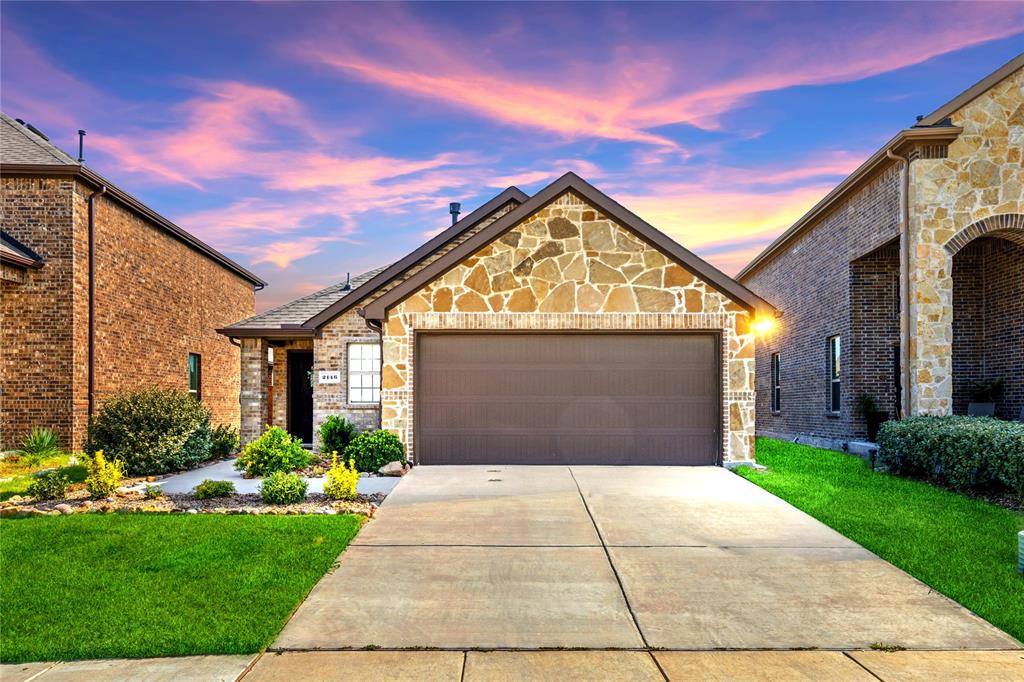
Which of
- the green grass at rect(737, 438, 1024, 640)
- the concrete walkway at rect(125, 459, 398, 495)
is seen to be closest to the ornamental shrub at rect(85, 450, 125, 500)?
the concrete walkway at rect(125, 459, 398, 495)

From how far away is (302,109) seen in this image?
50.7 feet

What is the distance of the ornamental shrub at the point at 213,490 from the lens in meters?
10.6

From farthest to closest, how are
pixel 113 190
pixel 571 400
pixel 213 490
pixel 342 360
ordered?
pixel 113 190
pixel 342 360
pixel 571 400
pixel 213 490

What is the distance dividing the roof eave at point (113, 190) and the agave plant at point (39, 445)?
219 inches

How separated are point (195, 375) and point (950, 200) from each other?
70.8ft

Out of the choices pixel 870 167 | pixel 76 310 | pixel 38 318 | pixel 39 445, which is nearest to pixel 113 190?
pixel 76 310

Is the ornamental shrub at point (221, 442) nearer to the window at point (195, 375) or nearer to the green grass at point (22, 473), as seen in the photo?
the green grass at point (22, 473)

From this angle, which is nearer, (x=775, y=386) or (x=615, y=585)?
(x=615, y=585)

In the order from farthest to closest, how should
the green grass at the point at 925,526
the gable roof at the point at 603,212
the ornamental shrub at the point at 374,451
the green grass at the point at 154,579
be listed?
the gable roof at the point at 603,212 < the ornamental shrub at the point at 374,451 < the green grass at the point at 925,526 < the green grass at the point at 154,579

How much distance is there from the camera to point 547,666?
15.4ft

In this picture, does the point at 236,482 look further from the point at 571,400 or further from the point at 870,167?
the point at 870,167

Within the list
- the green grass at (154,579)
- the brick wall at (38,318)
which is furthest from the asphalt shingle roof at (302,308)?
the green grass at (154,579)

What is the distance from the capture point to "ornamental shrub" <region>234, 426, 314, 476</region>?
1275 cm

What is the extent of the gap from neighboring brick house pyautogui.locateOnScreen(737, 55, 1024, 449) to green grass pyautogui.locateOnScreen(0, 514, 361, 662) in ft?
38.4
